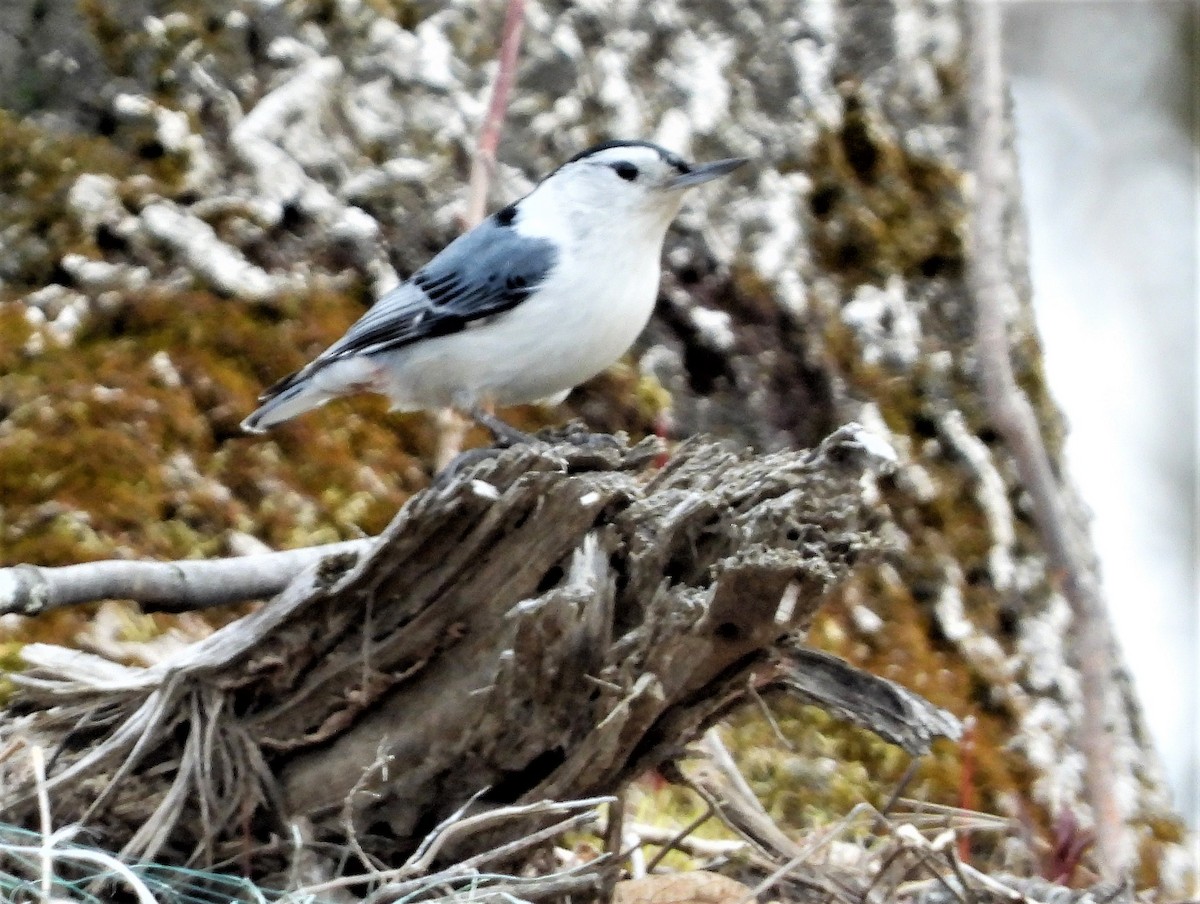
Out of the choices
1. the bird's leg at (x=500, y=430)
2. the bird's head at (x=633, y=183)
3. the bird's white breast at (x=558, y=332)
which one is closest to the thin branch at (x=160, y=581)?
the bird's leg at (x=500, y=430)

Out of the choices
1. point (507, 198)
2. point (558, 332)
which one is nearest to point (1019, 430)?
point (558, 332)

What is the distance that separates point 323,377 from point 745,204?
107 centimetres

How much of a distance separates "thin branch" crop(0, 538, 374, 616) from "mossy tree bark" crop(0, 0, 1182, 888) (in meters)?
0.54

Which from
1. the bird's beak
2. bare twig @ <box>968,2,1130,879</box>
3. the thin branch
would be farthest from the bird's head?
the thin branch

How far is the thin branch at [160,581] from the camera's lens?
159 centimetres

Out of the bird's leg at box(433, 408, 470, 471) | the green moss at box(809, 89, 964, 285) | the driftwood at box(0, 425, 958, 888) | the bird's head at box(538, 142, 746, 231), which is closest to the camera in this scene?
the driftwood at box(0, 425, 958, 888)

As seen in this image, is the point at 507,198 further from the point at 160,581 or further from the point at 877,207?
the point at 160,581

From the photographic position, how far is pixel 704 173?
237 cm

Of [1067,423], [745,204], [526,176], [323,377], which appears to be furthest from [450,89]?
[1067,423]

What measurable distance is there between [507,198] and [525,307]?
79 centimetres

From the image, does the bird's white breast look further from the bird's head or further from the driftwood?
the driftwood

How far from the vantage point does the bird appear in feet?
7.46

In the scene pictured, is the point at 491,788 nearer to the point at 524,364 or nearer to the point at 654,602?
the point at 654,602

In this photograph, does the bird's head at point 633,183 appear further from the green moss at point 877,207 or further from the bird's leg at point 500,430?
the green moss at point 877,207
